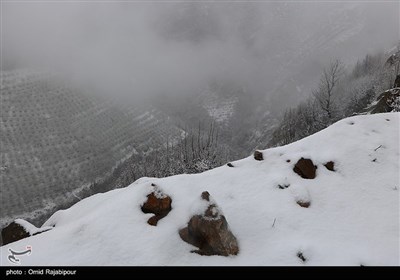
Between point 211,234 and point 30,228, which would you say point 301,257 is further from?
point 30,228

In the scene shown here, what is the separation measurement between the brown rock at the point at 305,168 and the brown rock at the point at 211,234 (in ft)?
12.9

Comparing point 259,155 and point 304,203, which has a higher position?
point 259,155

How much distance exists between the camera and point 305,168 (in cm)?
1283

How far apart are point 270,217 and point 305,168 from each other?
2642mm

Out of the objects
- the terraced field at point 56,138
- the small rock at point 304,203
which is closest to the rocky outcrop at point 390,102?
the small rock at point 304,203

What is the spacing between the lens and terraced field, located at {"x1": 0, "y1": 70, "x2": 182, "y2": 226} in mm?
84812

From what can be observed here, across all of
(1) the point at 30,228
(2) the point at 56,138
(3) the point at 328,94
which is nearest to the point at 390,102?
(1) the point at 30,228

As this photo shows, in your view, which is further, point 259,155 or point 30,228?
point 259,155

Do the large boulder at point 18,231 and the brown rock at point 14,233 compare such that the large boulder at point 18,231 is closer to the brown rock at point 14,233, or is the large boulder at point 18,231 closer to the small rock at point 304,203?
the brown rock at point 14,233

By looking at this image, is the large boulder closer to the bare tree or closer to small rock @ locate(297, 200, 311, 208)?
small rock @ locate(297, 200, 311, 208)

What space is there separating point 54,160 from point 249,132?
7195 cm

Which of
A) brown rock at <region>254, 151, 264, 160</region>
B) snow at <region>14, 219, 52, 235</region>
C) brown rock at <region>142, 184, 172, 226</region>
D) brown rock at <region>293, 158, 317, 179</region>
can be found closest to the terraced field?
snow at <region>14, 219, 52, 235</region>

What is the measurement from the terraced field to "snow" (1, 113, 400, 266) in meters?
74.1

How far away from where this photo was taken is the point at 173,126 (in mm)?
128500
